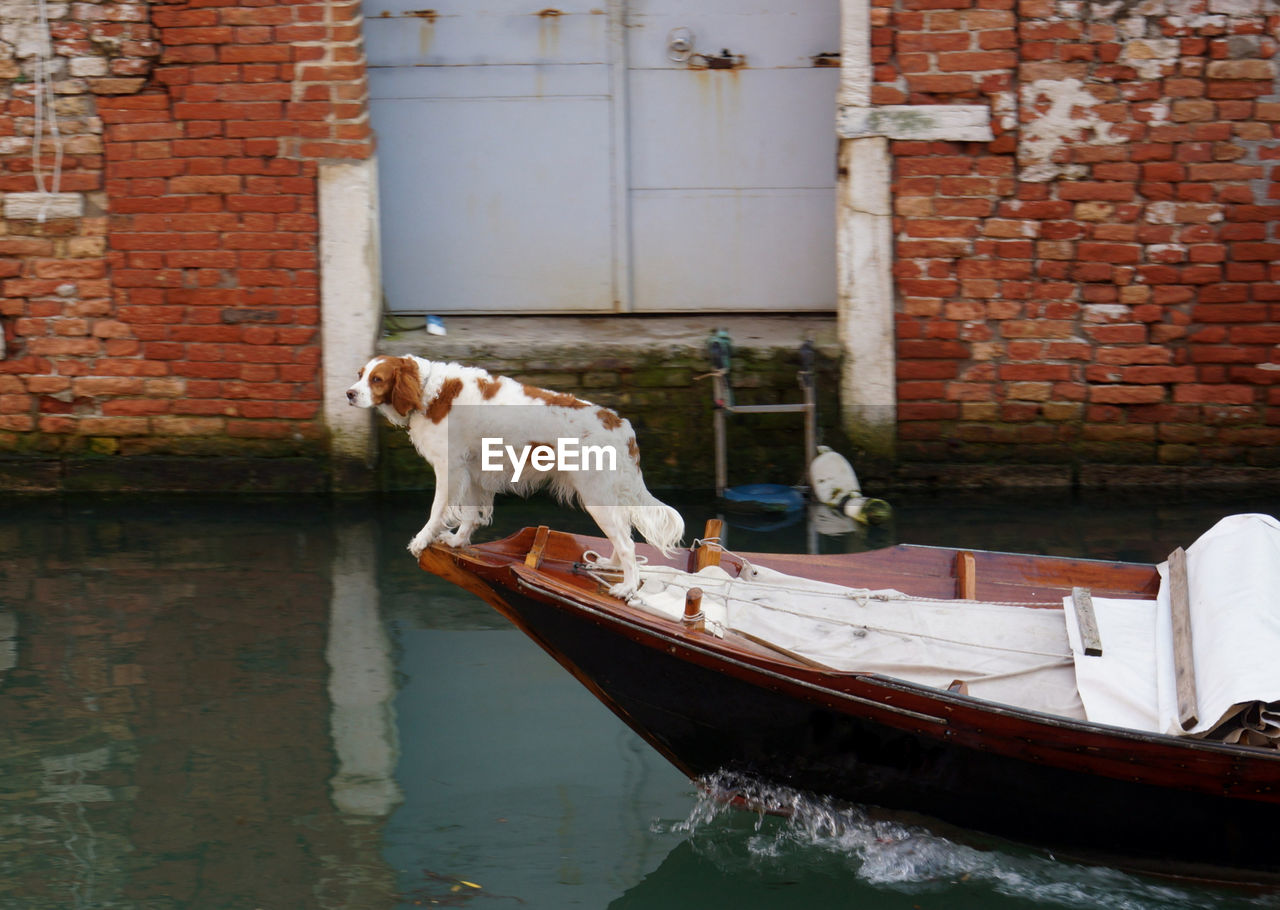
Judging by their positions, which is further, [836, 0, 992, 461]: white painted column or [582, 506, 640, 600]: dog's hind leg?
[836, 0, 992, 461]: white painted column

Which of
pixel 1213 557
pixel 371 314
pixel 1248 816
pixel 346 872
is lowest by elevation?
pixel 346 872

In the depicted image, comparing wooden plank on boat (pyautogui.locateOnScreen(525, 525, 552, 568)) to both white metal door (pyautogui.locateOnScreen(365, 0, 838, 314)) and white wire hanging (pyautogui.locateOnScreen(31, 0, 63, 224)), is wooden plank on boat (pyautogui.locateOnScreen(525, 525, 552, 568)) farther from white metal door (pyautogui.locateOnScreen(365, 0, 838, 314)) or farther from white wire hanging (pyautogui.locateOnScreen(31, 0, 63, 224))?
white wire hanging (pyautogui.locateOnScreen(31, 0, 63, 224))

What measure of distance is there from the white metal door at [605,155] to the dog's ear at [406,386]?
335 cm

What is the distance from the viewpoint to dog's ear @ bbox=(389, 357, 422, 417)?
380 cm

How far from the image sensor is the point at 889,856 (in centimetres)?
374

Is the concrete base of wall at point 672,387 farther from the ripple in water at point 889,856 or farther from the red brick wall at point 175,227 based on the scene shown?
the ripple in water at point 889,856

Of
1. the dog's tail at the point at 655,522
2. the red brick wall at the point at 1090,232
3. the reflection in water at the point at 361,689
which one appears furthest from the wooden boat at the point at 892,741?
the red brick wall at the point at 1090,232

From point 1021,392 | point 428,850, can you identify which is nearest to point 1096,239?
point 1021,392

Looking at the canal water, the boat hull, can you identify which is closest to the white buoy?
the canal water

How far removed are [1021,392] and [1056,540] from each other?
2.72ft

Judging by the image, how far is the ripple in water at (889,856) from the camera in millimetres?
3568

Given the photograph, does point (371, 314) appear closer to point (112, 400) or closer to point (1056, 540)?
point (112, 400)

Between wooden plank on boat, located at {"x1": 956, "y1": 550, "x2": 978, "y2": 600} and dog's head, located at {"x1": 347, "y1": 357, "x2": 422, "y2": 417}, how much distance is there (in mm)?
1720

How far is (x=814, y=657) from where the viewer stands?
391 cm
